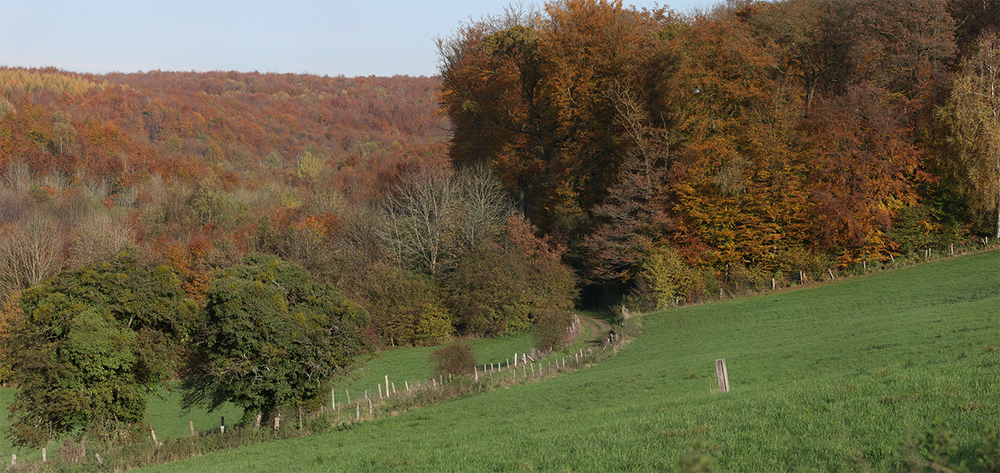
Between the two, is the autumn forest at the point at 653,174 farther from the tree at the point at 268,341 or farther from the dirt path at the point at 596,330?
the tree at the point at 268,341

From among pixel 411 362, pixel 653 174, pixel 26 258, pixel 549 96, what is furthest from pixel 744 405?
pixel 26 258

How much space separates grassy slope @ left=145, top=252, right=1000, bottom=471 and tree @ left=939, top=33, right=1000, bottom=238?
1103 cm

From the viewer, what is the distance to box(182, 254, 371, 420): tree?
23.0 m

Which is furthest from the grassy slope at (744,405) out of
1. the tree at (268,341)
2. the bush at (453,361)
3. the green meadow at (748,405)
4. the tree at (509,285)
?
the tree at (509,285)

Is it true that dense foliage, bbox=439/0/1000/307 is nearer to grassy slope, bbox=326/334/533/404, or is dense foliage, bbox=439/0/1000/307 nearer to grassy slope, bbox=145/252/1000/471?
grassy slope, bbox=326/334/533/404

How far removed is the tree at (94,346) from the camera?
21.1 m

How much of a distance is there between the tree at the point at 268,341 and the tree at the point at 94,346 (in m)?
1.62

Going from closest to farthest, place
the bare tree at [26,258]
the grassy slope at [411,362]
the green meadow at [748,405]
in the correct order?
1. the green meadow at [748,405]
2. the grassy slope at [411,362]
3. the bare tree at [26,258]

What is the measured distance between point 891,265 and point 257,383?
42.3 metres

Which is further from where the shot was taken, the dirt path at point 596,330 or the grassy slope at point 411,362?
the dirt path at point 596,330

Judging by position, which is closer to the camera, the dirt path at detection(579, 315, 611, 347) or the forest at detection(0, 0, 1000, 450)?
the dirt path at detection(579, 315, 611, 347)

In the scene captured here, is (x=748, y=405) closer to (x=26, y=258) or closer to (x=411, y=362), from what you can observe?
(x=411, y=362)

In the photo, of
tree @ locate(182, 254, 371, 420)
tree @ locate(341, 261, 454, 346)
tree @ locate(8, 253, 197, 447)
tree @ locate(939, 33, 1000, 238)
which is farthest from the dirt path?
tree @ locate(939, 33, 1000, 238)

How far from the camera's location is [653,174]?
47906mm
